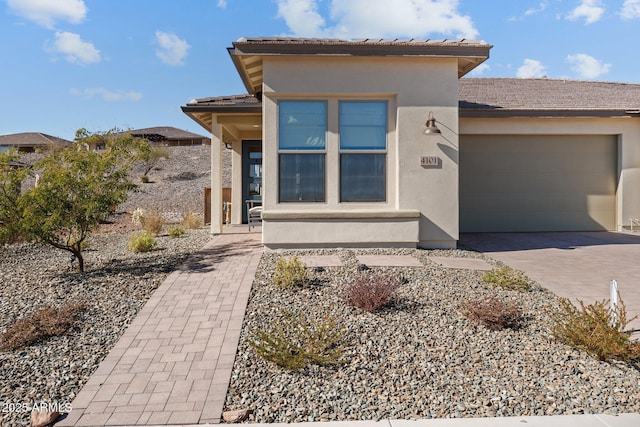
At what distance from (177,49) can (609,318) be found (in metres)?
21.9

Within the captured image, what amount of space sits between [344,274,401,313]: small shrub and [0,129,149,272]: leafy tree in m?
4.33

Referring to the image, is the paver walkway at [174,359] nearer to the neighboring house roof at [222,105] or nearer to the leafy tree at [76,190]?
the leafy tree at [76,190]

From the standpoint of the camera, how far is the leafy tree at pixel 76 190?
20.8 ft

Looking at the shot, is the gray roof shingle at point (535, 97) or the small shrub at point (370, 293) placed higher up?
the gray roof shingle at point (535, 97)

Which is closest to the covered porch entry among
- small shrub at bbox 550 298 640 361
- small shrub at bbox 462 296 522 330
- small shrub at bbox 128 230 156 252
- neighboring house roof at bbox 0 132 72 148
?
small shrub at bbox 128 230 156 252

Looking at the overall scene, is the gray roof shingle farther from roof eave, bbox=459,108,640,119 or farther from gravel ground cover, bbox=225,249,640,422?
gravel ground cover, bbox=225,249,640,422

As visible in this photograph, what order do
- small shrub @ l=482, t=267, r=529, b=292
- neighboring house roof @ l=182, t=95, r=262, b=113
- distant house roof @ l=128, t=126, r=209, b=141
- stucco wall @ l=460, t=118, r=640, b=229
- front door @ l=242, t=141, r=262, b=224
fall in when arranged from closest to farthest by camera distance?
small shrub @ l=482, t=267, r=529, b=292 < neighboring house roof @ l=182, t=95, r=262, b=113 < stucco wall @ l=460, t=118, r=640, b=229 < front door @ l=242, t=141, r=262, b=224 < distant house roof @ l=128, t=126, r=209, b=141

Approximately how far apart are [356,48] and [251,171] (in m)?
6.33

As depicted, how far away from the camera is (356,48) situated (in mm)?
7934

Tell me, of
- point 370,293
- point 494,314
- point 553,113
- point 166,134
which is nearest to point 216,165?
point 370,293

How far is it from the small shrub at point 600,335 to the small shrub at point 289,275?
327 cm

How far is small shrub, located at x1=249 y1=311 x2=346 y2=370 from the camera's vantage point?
4.04 metres

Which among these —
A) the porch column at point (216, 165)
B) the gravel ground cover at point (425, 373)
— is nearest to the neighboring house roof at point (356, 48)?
the porch column at point (216, 165)

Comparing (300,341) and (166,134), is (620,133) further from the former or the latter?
(166,134)
